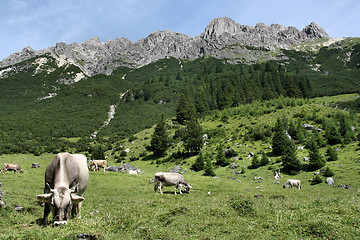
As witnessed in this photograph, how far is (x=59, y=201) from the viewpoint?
8711 millimetres

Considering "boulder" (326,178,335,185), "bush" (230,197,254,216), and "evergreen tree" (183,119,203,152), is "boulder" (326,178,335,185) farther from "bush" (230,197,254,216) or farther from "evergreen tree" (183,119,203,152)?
"evergreen tree" (183,119,203,152)

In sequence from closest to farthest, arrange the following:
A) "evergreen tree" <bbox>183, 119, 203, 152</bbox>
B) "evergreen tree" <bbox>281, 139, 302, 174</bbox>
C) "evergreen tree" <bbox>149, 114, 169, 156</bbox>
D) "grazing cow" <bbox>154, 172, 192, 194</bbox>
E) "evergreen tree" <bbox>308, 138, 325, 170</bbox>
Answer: "grazing cow" <bbox>154, 172, 192, 194</bbox>
"evergreen tree" <bbox>308, 138, 325, 170</bbox>
"evergreen tree" <bbox>281, 139, 302, 174</bbox>
"evergreen tree" <bbox>183, 119, 203, 152</bbox>
"evergreen tree" <bbox>149, 114, 169, 156</bbox>

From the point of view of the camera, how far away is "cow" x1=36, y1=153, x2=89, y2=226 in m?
8.74

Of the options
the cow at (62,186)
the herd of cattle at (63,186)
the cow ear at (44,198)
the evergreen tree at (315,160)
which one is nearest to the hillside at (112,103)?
the evergreen tree at (315,160)

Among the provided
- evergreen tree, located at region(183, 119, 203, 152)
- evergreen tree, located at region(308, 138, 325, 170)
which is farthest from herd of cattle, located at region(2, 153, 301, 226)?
evergreen tree, located at region(183, 119, 203, 152)

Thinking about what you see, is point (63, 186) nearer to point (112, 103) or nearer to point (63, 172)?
point (63, 172)

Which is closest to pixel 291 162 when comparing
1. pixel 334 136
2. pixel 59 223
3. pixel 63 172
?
pixel 334 136

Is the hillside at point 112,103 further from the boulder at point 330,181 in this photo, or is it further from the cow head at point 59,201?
the cow head at point 59,201

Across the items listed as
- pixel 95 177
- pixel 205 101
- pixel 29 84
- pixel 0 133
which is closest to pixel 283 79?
pixel 205 101

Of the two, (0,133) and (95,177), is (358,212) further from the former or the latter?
(0,133)

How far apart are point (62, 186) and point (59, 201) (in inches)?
28.7

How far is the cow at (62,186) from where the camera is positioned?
8.74 m

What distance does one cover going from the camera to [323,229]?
877 cm

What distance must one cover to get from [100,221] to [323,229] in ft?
35.0
